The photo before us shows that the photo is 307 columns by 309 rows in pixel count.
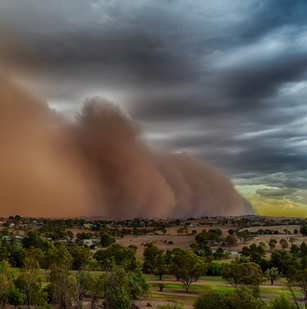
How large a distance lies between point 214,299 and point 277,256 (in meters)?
33.0

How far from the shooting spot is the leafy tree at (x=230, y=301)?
19.5 meters

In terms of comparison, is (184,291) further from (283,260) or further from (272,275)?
(283,260)

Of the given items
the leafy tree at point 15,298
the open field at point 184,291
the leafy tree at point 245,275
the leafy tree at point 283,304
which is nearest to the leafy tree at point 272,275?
the open field at point 184,291

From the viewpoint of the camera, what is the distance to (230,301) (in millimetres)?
20297

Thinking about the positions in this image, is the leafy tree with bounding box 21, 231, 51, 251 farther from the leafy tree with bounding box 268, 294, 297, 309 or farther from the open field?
the leafy tree with bounding box 268, 294, 297, 309

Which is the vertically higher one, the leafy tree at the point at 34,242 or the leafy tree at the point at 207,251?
the leafy tree at the point at 34,242

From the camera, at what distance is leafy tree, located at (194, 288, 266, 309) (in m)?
19.5

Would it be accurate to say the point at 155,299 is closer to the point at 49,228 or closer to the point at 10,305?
the point at 10,305

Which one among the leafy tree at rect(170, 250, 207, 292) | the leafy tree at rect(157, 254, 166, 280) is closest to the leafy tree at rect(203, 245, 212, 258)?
the leafy tree at rect(157, 254, 166, 280)

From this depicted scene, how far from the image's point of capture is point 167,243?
297 ft

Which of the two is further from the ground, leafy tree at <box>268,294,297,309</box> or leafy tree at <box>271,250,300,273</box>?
leafy tree at <box>268,294,297,309</box>

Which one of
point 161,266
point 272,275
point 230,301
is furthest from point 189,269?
point 230,301

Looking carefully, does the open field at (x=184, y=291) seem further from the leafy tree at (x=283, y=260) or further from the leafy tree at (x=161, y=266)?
the leafy tree at (x=283, y=260)

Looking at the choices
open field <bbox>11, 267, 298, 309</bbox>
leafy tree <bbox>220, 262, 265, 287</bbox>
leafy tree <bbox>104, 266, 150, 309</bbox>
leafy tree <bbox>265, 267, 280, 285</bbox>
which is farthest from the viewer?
leafy tree <bbox>265, 267, 280, 285</bbox>
